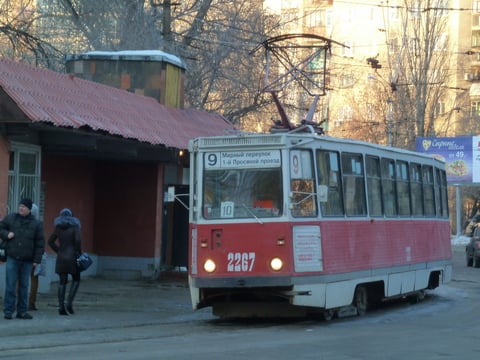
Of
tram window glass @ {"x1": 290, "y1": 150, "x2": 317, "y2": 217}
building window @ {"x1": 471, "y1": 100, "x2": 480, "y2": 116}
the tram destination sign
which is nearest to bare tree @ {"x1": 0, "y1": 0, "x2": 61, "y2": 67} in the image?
the tram destination sign

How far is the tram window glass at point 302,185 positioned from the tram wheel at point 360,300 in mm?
2376

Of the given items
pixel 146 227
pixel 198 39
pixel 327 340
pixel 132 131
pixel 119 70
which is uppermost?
pixel 198 39

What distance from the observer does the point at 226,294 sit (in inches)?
564

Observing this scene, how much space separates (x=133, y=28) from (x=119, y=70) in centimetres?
599

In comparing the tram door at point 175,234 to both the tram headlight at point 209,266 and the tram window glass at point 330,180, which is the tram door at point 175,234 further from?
the tram headlight at point 209,266

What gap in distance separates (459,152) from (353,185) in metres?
36.8

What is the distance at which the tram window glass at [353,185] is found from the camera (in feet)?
49.4

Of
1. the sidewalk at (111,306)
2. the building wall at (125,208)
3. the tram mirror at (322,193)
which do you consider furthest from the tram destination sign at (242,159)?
the building wall at (125,208)

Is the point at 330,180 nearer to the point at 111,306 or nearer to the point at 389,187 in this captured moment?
the point at 389,187

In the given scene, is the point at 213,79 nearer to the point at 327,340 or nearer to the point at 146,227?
the point at 146,227

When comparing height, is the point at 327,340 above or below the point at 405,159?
below

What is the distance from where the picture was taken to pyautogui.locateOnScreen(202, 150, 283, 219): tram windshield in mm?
13930

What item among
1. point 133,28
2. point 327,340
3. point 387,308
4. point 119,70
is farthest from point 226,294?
point 133,28

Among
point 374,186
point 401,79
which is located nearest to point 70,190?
point 374,186
